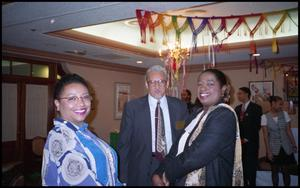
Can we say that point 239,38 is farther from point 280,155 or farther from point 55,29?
point 55,29

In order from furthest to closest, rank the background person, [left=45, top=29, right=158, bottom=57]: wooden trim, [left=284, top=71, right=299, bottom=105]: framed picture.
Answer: [left=284, top=71, right=299, bottom=105]: framed picture < [left=45, top=29, right=158, bottom=57]: wooden trim < the background person

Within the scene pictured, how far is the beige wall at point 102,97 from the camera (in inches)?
305

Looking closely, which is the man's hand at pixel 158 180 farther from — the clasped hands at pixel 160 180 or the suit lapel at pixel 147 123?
the suit lapel at pixel 147 123

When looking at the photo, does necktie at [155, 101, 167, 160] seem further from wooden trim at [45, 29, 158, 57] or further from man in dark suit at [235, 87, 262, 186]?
wooden trim at [45, 29, 158, 57]

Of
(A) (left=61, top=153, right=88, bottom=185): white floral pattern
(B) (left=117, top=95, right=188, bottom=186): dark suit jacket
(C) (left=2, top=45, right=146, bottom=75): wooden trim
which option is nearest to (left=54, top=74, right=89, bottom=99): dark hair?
(A) (left=61, top=153, right=88, bottom=185): white floral pattern

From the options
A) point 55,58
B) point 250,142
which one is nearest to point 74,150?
point 250,142

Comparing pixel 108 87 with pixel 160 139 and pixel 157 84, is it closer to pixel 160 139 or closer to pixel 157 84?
pixel 157 84

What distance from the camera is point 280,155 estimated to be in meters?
4.68

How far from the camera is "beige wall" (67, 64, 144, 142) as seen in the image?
7.74 m

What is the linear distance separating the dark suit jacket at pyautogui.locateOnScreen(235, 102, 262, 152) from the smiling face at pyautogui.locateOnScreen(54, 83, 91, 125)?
11.9 ft

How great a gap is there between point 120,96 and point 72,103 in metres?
7.12

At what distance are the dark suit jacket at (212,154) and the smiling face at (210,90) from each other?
12 centimetres

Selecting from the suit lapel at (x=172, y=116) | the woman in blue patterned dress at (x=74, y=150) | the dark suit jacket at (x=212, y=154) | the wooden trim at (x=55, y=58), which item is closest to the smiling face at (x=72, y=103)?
the woman in blue patterned dress at (x=74, y=150)

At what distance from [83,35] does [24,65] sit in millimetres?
1832
